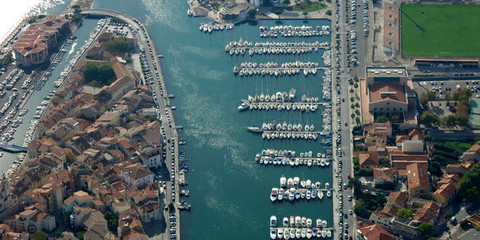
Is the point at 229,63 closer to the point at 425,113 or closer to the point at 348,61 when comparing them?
the point at 348,61

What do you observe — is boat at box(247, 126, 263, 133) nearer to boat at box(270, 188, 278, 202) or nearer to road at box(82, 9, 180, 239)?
road at box(82, 9, 180, 239)

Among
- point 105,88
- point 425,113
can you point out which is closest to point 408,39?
point 425,113

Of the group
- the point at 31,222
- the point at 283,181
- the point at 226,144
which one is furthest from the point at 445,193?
the point at 31,222

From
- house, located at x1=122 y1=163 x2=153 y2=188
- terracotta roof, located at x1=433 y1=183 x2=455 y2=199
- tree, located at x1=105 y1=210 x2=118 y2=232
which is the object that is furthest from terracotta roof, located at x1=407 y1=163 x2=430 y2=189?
tree, located at x1=105 y1=210 x2=118 y2=232

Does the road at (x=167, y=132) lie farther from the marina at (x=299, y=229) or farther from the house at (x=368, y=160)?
the house at (x=368, y=160)

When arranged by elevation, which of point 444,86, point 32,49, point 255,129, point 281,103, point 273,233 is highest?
point 32,49

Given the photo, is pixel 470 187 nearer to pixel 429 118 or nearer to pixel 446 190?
pixel 446 190
